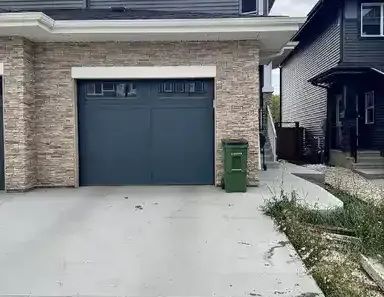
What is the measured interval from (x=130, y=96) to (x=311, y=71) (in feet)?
46.6

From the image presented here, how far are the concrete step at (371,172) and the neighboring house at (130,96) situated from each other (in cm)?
540

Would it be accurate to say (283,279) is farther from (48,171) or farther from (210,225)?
(48,171)

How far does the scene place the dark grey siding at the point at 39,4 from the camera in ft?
43.6

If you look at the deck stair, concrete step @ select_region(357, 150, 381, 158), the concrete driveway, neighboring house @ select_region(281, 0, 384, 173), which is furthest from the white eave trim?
concrete step @ select_region(357, 150, 381, 158)

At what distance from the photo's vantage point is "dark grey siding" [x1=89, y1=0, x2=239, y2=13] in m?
12.6

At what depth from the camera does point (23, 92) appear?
944 centimetres

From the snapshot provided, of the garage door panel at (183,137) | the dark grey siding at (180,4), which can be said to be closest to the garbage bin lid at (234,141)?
the garage door panel at (183,137)

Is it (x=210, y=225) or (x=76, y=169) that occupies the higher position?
(x=76, y=169)

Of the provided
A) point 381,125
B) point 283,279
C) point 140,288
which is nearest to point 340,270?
point 283,279

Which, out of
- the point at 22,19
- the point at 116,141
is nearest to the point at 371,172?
the point at 116,141

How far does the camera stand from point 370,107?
56.0ft

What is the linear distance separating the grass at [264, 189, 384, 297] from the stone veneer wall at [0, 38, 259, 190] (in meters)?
2.54

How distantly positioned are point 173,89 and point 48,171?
331cm

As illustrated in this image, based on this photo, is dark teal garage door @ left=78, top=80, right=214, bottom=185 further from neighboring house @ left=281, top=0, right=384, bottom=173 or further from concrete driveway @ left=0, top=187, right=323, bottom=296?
neighboring house @ left=281, top=0, right=384, bottom=173
